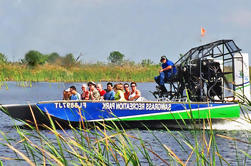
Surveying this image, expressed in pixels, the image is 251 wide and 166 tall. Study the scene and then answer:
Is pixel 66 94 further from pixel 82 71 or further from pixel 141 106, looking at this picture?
pixel 82 71

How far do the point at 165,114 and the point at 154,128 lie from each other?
668 millimetres

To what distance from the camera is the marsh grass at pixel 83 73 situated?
111ft

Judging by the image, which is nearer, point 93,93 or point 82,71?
point 93,93

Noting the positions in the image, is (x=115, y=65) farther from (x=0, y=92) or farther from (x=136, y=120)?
(x=136, y=120)

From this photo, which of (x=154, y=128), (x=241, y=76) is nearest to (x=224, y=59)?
(x=241, y=76)

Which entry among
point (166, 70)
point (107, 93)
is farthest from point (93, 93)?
point (166, 70)

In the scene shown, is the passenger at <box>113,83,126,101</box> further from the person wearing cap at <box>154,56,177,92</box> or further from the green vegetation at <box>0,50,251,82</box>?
the green vegetation at <box>0,50,251,82</box>

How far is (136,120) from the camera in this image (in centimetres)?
1387

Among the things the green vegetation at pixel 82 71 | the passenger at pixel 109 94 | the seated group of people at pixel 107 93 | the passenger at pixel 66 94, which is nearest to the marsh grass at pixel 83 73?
the green vegetation at pixel 82 71

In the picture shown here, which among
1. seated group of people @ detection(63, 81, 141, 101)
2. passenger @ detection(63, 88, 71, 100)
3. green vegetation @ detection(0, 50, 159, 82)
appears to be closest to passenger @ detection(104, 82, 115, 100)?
seated group of people @ detection(63, 81, 141, 101)

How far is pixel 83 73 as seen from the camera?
34.2 m

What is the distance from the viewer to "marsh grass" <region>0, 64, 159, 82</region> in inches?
1326

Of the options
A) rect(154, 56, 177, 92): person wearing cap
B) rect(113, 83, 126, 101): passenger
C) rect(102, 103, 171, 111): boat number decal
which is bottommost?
rect(102, 103, 171, 111): boat number decal

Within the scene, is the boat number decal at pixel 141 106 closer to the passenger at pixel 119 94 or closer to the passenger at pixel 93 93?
the passenger at pixel 119 94
